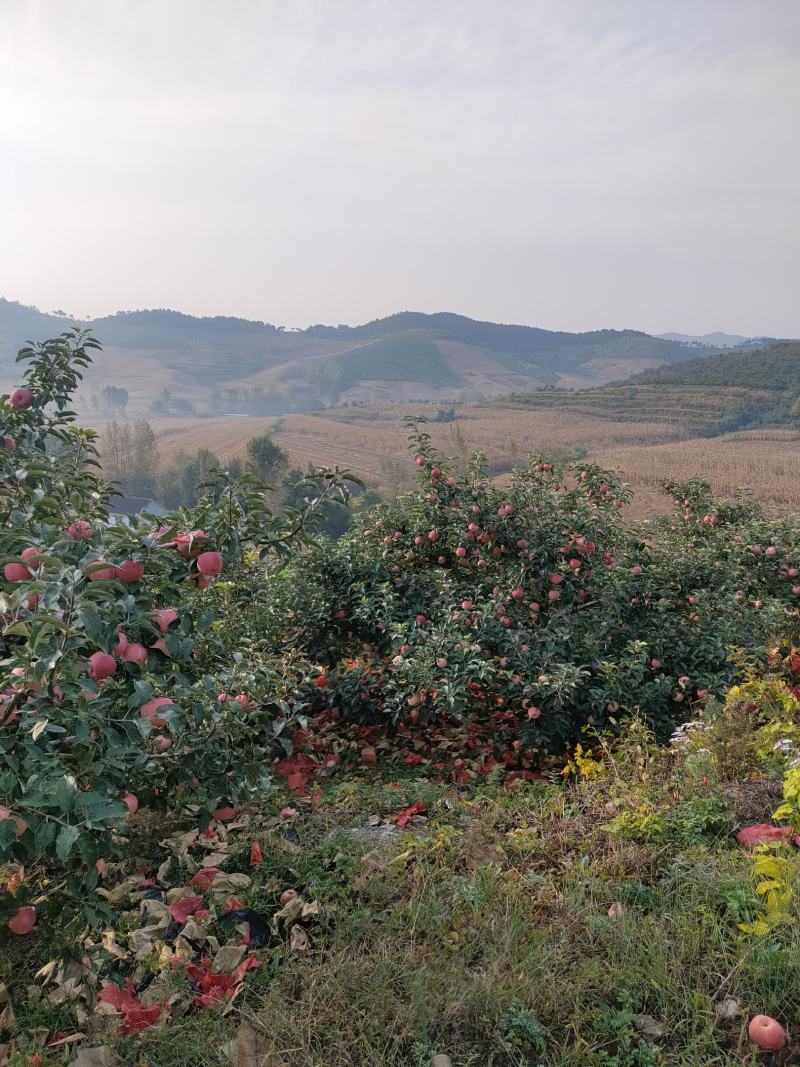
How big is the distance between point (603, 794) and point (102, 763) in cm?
240

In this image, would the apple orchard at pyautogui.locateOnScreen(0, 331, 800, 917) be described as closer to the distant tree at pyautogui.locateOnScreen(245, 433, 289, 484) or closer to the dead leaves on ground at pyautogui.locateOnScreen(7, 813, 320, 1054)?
the dead leaves on ground at pyautogui.locateOnScreen(7, 813, 320, 1054)

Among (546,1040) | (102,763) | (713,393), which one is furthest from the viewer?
(713,393)

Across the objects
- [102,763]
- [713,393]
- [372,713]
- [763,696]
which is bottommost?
[372,713]

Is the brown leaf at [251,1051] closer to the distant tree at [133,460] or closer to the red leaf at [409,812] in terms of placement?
the red leaf at [409,812]

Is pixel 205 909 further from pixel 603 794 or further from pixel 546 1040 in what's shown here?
pixel 603 794

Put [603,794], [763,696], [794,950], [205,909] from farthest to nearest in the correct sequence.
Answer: [763,696] → [603,794] → [205,909] → [794,950]

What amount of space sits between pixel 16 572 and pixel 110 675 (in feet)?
1.47

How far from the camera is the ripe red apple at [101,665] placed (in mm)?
1877

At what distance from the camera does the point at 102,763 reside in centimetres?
190

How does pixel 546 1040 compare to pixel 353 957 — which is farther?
pixel 353 957

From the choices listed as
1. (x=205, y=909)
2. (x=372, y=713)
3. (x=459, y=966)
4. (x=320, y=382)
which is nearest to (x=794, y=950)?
(x=459, y=966)

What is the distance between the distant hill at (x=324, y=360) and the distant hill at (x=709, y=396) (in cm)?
4186

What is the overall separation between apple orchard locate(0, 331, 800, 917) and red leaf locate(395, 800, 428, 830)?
582 mm

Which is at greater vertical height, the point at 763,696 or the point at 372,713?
the point at 763,696
